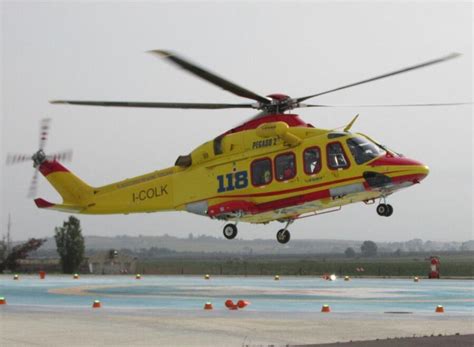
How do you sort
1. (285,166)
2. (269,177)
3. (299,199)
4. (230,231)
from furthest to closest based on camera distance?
(230,231) → (269,177) → (285,166) → (299,199)

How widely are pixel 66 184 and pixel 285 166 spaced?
38.0 feet

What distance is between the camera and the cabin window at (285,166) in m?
29.7

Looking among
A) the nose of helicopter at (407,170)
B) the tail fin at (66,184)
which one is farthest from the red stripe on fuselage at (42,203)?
the nose of helicopter at (407,170)

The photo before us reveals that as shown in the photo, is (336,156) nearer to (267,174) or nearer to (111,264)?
(267,174)

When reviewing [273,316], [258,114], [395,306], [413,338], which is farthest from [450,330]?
[258,114]

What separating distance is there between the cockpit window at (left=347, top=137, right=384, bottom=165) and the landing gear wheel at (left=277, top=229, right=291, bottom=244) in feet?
19.0

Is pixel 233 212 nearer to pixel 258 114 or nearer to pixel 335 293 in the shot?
pixel 258 114

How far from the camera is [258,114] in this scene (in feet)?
102

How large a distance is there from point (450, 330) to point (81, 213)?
768 inches

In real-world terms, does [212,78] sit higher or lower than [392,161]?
higher

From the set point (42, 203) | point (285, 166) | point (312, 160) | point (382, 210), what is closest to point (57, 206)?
point (42, 203)

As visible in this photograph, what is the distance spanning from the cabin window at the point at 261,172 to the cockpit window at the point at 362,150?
11.3ft

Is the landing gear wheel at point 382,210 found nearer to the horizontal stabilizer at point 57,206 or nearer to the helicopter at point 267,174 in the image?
the helicopter at point 267,174

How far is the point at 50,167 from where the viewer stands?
3666cm
